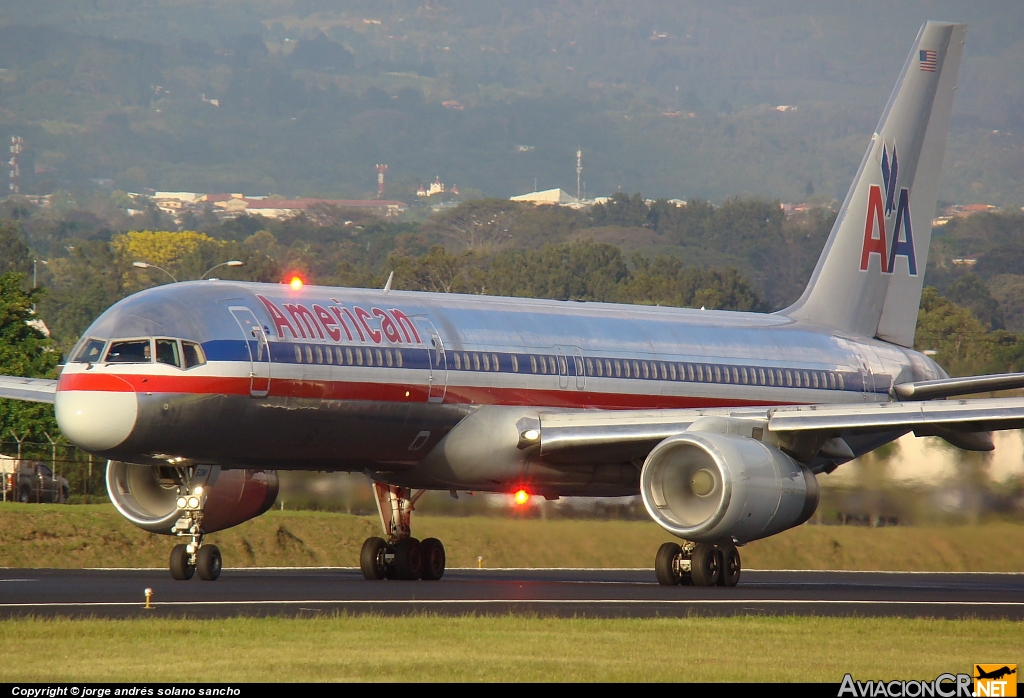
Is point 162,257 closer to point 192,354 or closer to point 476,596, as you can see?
point 192,354

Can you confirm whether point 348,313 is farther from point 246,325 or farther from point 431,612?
point 431,612

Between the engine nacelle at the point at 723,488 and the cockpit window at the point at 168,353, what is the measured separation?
738cm

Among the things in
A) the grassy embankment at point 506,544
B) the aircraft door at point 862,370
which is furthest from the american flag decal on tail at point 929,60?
the grassy embankment at point 506,544

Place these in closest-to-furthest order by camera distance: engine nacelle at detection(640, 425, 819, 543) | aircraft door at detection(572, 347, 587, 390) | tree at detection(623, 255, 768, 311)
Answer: engine nacelle at detection(640, 425, 819, 543) < aircraft door at detection(572, 347, 587, 390) < tree at detection(623, 255, 768, 311)

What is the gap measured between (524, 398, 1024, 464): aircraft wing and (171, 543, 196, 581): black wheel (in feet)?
20.6

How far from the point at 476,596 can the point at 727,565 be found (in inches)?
237

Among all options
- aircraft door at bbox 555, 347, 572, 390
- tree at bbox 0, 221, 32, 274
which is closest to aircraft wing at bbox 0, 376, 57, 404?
aircraft door at bbox 555, 347, 572, 390

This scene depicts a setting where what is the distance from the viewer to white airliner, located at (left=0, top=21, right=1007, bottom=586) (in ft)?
79.0

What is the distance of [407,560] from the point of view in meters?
28.8

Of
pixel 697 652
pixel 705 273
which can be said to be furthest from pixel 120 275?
pixel 697 652

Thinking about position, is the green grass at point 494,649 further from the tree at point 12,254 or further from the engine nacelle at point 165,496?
the tree at point 12,254

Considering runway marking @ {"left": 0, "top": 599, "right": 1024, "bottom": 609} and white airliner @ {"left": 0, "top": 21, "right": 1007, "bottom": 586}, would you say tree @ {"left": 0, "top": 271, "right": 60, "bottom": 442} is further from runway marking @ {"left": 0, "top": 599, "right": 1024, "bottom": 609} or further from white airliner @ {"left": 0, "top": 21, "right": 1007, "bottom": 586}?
runway marking @ {"left": 0, "top": 599, "right": 1024, "bottom": 609}

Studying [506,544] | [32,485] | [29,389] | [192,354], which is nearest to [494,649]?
[192,354]

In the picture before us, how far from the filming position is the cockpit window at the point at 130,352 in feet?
78.2
